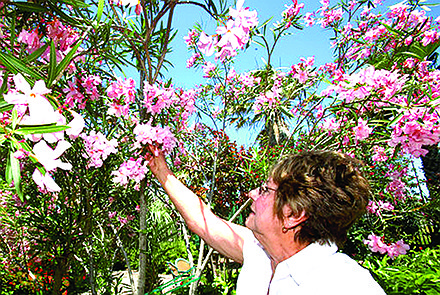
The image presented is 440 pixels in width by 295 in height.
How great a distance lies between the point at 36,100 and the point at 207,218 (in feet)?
3.42

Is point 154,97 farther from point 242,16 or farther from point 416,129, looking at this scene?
point 416,129

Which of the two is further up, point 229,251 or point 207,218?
point 207,218

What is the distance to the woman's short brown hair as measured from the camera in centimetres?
111

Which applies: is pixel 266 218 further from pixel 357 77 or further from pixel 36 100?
pixel 357 77

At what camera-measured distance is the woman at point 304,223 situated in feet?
3.25

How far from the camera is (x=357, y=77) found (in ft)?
6.08

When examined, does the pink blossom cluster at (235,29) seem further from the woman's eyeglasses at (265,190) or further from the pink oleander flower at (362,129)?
the pink oleander flower at (362,129)

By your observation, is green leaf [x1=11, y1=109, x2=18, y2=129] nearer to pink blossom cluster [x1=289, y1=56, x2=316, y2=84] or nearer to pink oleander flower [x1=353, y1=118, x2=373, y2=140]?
pink oleander flower [x1=353, y1=118, x2=373, y2=140]

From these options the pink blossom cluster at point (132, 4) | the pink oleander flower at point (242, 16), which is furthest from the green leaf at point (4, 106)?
the pink oleander flower at point (242, 16)

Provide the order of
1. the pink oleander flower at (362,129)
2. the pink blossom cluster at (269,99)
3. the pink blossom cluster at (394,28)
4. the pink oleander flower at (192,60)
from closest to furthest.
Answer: the pink oleander flower at (362,129)
the pink blossom cluster at (394,28)
the pink blossom cluster at (269,99)
the pink oleander flower at (192,60)

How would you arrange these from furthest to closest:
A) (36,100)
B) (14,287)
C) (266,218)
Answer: (14,287) → (266,218) → (36,100)

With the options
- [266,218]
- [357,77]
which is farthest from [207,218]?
[357,77]

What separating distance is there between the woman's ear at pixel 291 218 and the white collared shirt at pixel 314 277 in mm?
97

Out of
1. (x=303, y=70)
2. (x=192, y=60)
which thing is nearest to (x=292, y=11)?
(x=303, y=70)
